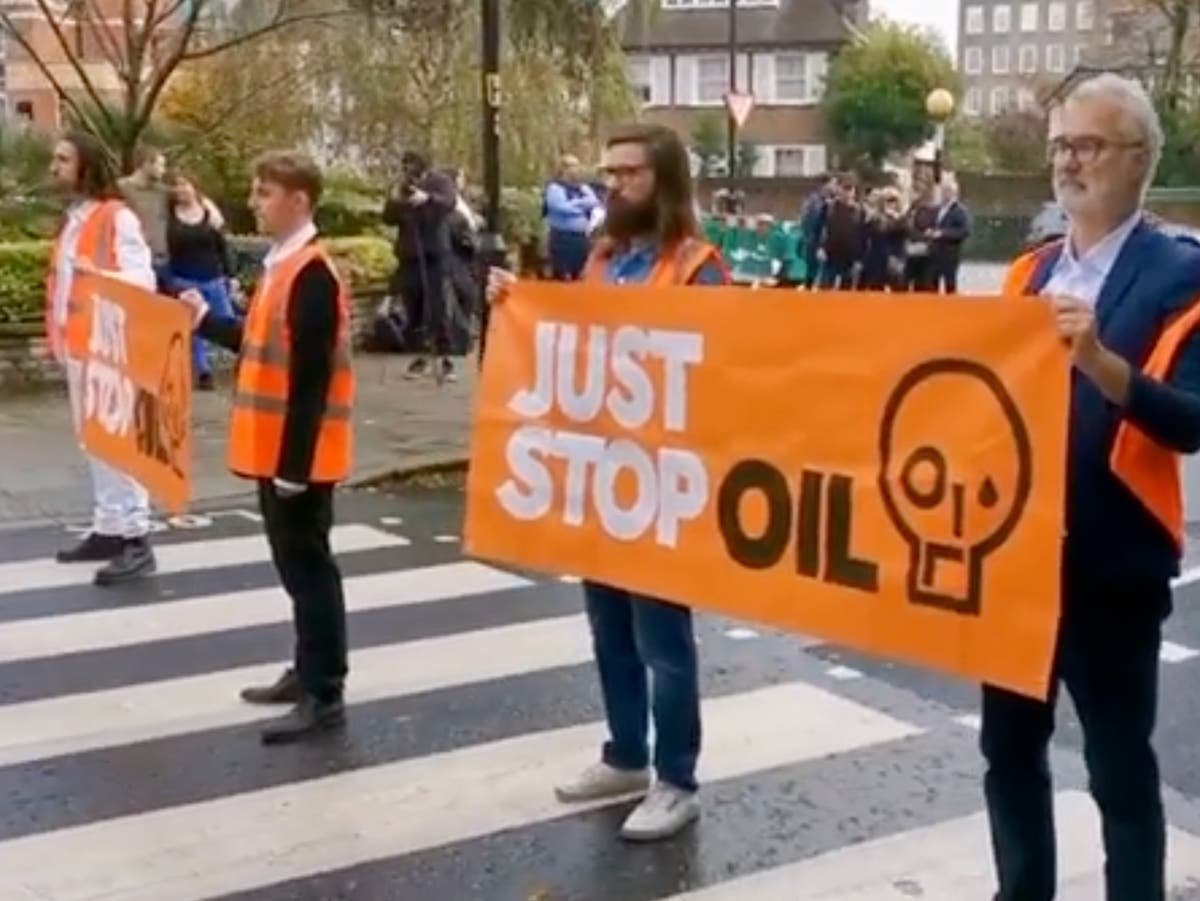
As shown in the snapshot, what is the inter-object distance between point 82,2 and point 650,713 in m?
15.1

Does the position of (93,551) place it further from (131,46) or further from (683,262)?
(131,46)

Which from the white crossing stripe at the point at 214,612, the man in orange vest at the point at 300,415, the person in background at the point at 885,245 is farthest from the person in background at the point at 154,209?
the person in background at the point at 885,245

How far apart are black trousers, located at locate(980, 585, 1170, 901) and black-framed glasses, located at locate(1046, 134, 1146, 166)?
848 mm

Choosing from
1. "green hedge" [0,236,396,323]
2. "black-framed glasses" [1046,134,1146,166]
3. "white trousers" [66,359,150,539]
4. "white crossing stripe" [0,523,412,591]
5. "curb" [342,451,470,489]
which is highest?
"black-framed glasses" [1046,134,1146,166]

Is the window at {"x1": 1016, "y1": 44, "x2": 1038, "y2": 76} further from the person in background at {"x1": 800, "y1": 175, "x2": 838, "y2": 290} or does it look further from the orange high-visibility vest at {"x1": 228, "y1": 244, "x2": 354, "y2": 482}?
Result: the orange high-visibility vest at {"x1": 228, "y1": 244, "x2": 354, "y2": 482}

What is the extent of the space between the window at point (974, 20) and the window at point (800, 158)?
273ft

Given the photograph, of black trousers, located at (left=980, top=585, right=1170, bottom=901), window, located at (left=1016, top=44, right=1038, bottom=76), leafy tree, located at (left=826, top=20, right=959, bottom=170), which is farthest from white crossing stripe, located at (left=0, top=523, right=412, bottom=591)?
window, located at (left=1016, top=44, right=1038, bottom=76)

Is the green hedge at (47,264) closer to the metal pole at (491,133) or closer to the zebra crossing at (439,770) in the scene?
the metal pole at (491,133)

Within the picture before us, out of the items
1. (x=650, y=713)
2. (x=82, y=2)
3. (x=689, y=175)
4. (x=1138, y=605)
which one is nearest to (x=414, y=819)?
(x=650, y=713)

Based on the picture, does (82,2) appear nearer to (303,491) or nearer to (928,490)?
(303,491)

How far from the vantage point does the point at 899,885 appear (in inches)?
199

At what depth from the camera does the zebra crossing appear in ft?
16.7

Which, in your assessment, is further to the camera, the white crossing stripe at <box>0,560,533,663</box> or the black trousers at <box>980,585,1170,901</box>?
the white crossing stripe at <box>0,560,533,663</box>

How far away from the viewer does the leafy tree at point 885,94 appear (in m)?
73.4
